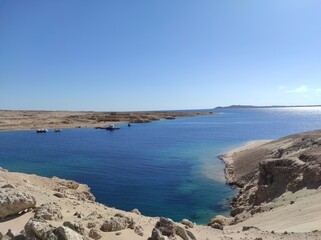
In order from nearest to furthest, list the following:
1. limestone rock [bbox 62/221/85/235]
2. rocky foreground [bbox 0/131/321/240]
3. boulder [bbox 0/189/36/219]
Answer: limestone rock [bbox 62/221/85/235]
rocky foreground [bbox 0/131/321/240]
boulder [bbox 0/189/36/219]

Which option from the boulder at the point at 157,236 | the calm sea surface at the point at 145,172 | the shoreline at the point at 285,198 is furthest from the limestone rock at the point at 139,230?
the calm sea surface at the point at 145,172

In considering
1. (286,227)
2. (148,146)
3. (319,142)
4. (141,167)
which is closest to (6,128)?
(148,146)

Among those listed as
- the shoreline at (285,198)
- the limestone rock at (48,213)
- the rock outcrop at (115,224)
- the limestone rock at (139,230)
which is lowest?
the shoreline at (285,198)

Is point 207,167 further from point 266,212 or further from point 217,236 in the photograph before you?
point 217,236

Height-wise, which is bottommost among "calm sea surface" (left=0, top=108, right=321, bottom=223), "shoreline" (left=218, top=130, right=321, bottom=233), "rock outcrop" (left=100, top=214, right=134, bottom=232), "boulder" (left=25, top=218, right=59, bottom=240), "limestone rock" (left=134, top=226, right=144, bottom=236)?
"calm sea surface" (left=0, top=108, right=321, bottom=223)

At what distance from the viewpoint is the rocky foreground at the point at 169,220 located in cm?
1183

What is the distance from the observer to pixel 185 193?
1474 inches

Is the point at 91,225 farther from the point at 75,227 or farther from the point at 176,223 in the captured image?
the point at 176,223

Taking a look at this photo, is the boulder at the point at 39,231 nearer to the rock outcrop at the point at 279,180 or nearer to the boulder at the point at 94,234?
the boulder at the point at 94,234

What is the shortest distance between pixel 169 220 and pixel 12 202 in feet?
20.4

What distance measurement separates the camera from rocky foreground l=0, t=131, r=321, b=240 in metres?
11.8

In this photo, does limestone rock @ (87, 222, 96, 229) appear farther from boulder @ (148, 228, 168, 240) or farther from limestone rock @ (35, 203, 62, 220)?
boulder @ (148, 228, 168, 240)

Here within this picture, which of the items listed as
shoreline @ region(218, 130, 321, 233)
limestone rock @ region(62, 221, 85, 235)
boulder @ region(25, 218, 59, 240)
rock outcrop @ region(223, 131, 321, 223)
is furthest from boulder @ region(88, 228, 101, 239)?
rock outcrop @ region(223, 131, 321, 223)

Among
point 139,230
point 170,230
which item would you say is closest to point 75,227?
point 139,230
